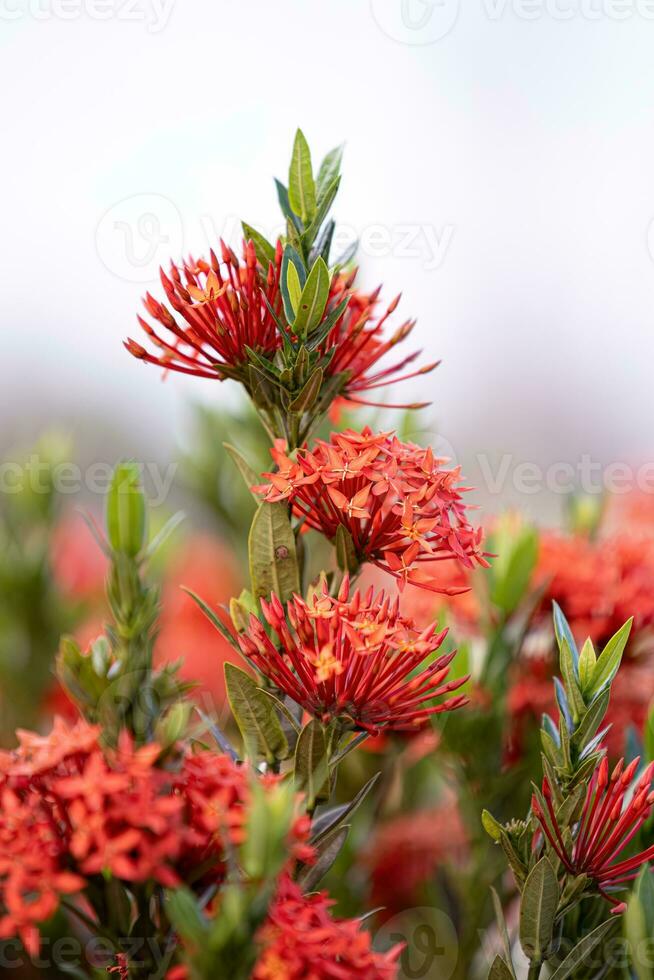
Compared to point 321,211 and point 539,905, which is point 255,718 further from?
point 321,211

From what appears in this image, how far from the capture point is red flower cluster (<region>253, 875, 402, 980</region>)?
0.45m

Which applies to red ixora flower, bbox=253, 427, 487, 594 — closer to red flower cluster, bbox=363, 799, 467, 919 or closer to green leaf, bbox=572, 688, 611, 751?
green leaf, bbox=572, 688, 611, 751

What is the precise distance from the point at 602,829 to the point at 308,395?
0.30 meters

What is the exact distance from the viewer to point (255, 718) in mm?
572

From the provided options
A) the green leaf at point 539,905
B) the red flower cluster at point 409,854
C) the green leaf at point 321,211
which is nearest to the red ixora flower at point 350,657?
the green leaf at point 539,905

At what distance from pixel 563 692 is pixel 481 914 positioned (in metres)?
0.36

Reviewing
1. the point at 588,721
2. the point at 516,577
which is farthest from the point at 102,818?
the point at 516,577

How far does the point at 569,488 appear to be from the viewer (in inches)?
43.3

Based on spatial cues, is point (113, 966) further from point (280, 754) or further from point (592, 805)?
point (592, 805)

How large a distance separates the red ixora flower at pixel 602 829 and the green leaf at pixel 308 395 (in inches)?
10.3

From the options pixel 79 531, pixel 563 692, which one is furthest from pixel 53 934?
pixel 79 531

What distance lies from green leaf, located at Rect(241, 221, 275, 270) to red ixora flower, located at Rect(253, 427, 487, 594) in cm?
11

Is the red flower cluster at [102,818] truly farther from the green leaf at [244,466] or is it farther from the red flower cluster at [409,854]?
the red flower cluster at [409,854]

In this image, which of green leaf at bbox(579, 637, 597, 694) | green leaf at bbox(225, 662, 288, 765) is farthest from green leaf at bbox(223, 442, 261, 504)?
green leaf at bbox(579, 637, 597, 694)
